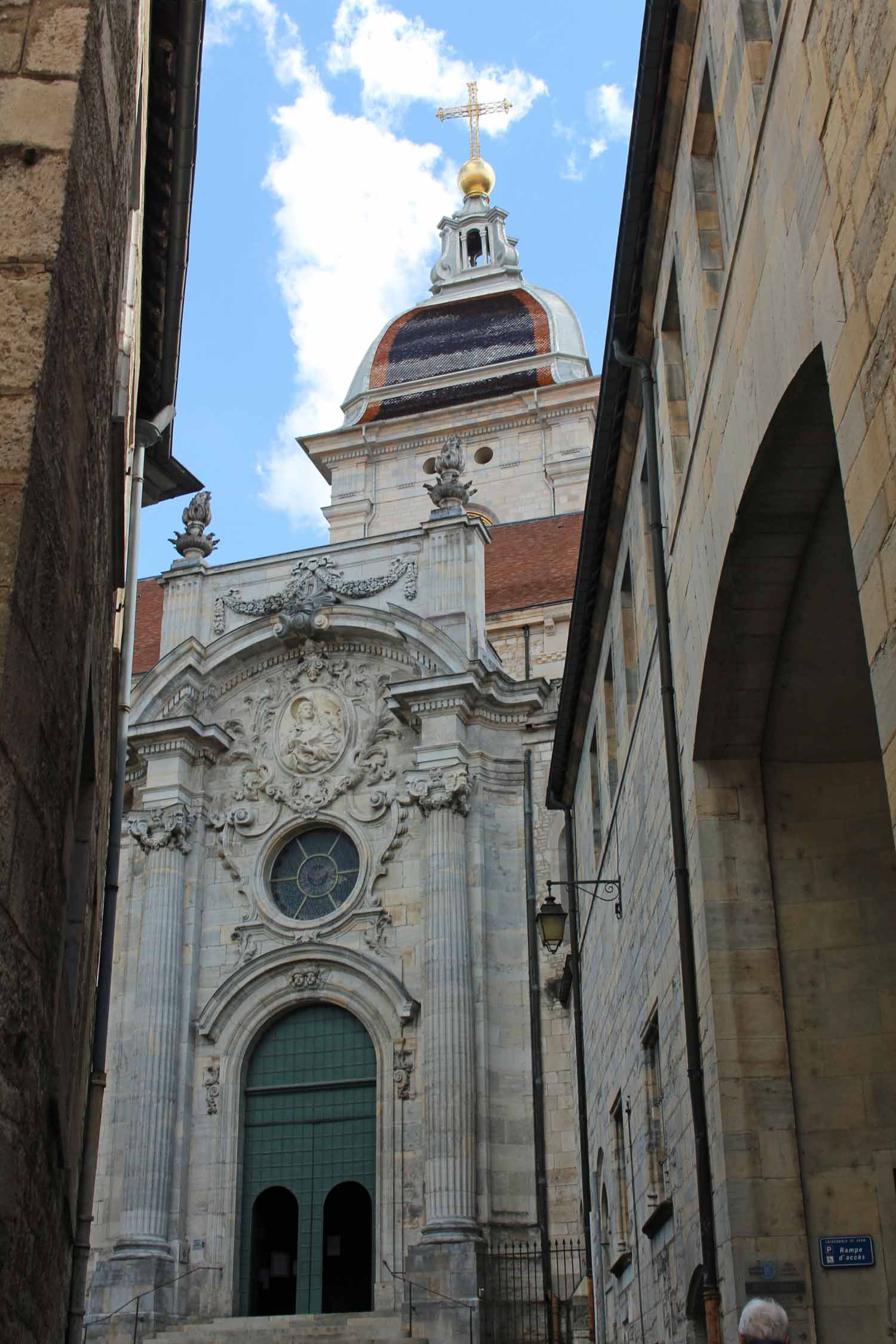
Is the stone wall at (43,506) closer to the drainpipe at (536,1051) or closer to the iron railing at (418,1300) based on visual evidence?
the iron railing at (418,1300)

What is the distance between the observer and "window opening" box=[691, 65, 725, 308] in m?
10.7

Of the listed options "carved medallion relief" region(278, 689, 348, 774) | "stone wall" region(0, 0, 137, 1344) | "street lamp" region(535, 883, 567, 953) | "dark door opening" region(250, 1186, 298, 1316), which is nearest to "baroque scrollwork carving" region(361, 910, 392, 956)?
"carved medallion relief" region(278, 689, 348, 774)

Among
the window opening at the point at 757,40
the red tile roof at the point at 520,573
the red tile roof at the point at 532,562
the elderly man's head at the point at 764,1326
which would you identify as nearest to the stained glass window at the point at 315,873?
the red tile roof at the point at 520,573

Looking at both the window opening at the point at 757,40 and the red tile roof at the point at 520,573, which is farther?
the red tile roof at the point at 520,573

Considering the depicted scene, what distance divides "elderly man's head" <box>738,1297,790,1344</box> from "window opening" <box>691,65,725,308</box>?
729 centimetres

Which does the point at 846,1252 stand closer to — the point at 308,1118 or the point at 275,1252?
the point at 308,1118

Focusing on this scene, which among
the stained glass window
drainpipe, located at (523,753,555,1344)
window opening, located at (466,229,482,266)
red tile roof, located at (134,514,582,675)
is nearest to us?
drainpipe, located at (523,753,555,1344)

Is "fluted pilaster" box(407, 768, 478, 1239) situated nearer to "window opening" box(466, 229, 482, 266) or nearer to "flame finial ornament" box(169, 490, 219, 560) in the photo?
"flame finial ornament" box(169, 490, 219, 560)

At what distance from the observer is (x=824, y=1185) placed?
32.5 feet

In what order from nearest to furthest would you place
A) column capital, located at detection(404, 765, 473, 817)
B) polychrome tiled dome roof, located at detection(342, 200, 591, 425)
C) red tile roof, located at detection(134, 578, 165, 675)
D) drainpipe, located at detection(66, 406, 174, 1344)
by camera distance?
drainpipe, located at detection(66, 406, 174, 1344), column capital, located at detection(404, 765, 473, 817), red tile roof, located at detection(134, 578, 165, 675), polychrome tiled dome roof, located at detection(342, 200, 591, 425)

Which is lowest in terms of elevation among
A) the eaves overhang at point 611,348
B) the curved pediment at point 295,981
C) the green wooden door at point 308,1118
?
the green wooden door at point 308,1118

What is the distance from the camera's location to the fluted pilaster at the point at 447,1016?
2255 centimetres

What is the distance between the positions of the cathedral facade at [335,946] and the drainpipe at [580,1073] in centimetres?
166

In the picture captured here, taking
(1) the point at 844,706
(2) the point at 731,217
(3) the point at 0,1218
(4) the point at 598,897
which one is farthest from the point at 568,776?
(3) the point at 0,1218
